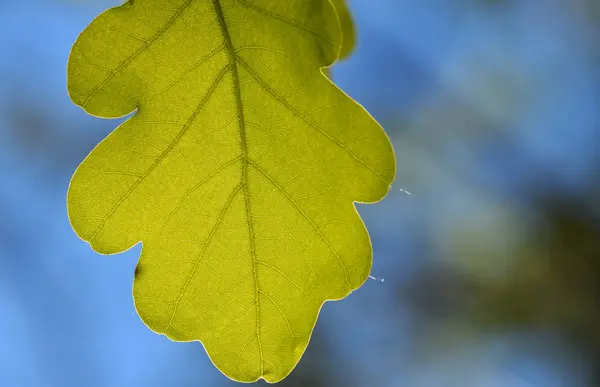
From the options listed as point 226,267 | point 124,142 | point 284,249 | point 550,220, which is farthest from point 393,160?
point 550,220

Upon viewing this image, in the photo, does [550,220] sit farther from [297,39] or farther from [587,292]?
[297,39]

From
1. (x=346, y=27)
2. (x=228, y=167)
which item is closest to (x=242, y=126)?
(x=228, y=167)

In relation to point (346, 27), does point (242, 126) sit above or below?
below

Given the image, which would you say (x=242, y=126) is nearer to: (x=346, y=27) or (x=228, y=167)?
(x=228, y=167)

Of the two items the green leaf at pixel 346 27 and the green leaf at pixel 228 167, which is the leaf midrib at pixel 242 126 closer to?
the green leaf at pixel 228 167

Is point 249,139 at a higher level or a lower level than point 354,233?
higher

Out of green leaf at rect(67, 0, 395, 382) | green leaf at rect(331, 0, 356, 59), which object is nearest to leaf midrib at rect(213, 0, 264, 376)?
green leaf at rect(67, 0, 395, 382)
